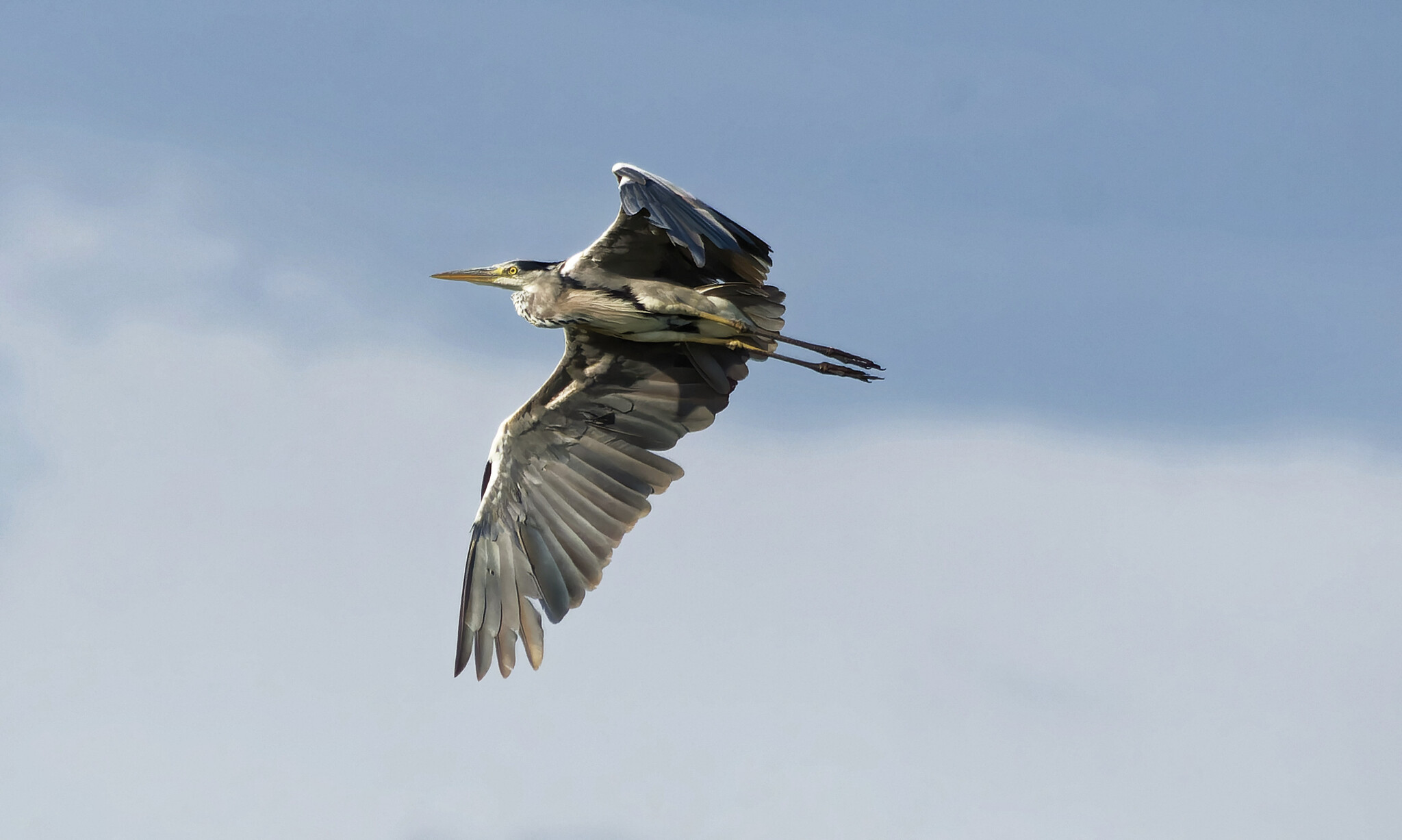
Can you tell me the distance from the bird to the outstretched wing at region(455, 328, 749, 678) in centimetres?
1

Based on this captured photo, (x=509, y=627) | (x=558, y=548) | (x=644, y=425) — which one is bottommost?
(x=509, y=627)

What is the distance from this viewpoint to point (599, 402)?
15633 mm

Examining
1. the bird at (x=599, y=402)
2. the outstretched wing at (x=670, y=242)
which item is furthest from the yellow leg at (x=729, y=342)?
the outstretched wing at (x=670, y=242)

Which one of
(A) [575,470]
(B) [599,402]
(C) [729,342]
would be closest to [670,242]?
(C) [729,342]

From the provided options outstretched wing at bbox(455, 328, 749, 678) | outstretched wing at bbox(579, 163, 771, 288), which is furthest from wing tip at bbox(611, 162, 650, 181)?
outstretched wing at bbox(455, 328, 749, 678)

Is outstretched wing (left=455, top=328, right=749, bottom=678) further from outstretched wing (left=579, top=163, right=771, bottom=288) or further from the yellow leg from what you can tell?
outstretched wing (left=579, top=163, right=771, bottom=288)

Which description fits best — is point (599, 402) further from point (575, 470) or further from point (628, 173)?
point (628, 173)

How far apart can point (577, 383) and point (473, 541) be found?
205 centimetres

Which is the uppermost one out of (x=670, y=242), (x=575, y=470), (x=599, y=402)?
(x=670, y=242)

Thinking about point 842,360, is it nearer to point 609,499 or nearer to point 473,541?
point 609,499

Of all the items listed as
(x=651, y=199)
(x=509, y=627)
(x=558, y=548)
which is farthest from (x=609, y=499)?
(x=651, y=199)

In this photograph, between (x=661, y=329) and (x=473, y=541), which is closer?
(x=661, y=329)

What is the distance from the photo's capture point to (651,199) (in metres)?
12.7

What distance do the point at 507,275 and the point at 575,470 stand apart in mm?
2213
